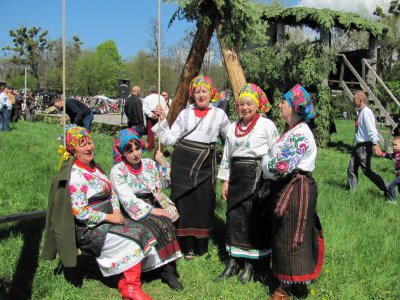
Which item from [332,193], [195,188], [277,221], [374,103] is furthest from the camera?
[374,103]

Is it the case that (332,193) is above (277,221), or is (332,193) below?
below

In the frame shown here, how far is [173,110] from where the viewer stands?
18.0ft

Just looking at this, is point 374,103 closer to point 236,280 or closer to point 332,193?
point 332,193

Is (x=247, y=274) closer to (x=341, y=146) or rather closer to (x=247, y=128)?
(x=247, y=128)

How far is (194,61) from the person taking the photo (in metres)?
5.25

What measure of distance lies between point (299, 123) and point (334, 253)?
1754 millimetres

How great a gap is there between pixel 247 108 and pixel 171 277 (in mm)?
1669

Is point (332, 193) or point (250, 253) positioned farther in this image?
point (332, 193)

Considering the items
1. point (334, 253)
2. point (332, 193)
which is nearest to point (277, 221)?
point (334, 253)

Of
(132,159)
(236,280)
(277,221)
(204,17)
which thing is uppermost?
(204,17)

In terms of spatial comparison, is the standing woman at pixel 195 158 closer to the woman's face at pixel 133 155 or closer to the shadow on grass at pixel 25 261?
the woman's face at pixel 133 155

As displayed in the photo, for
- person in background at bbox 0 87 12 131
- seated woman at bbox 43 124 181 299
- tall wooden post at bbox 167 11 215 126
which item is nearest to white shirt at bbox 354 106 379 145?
tall wooden post at bbox 167 11 215 126

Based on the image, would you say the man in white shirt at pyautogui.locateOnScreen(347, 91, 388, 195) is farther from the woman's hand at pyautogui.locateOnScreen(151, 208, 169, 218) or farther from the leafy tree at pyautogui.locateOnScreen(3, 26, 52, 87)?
the leafy tree at pyautogui.locateOnScreen(3, 26, 52, 87)

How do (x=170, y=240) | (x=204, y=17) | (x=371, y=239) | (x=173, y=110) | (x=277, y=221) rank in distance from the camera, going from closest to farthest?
(x=277, y=221)
(x=170, y=240)
(x=371, y=239)
(x=204, y=17)
(x=173, y=110)
